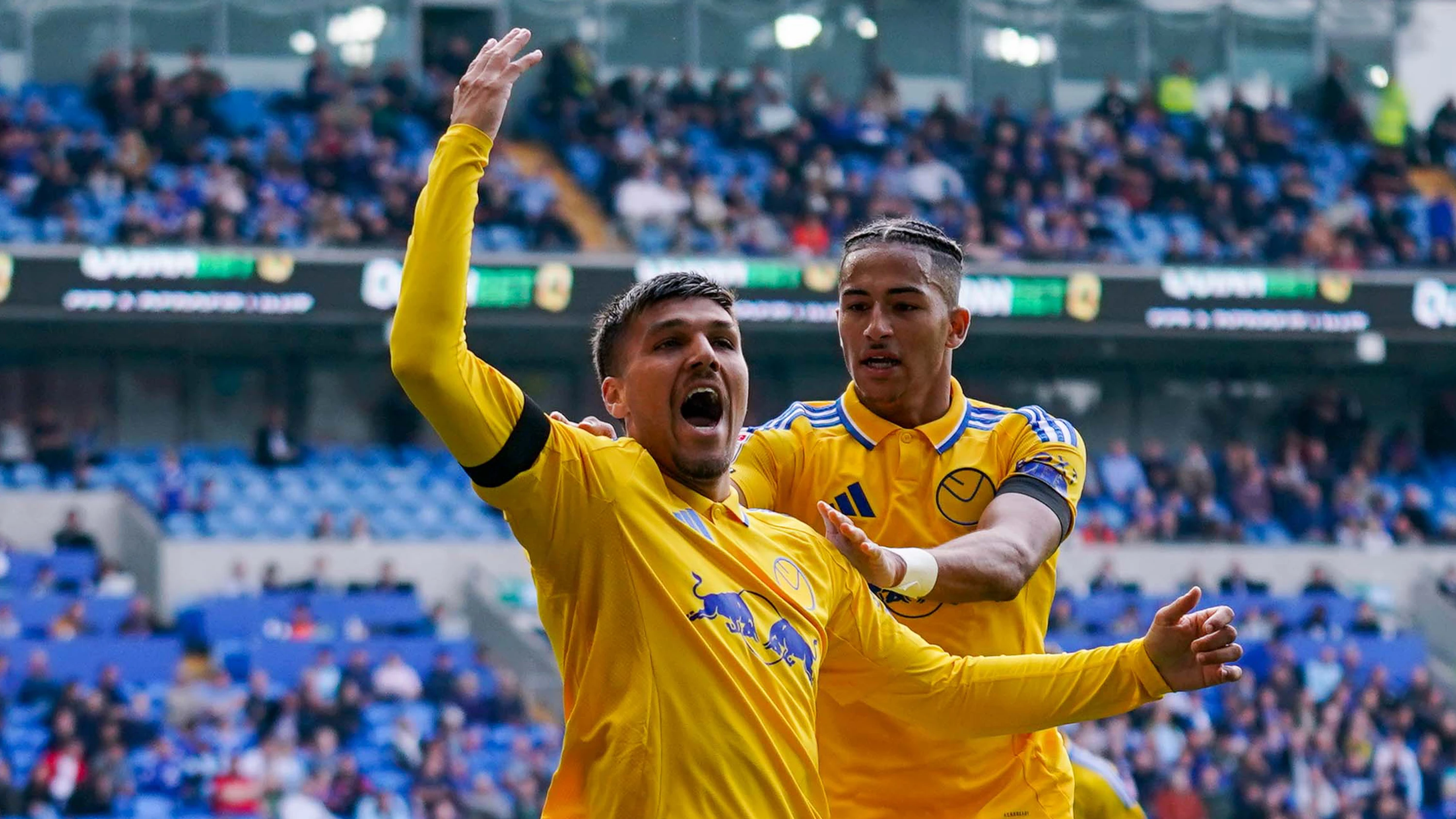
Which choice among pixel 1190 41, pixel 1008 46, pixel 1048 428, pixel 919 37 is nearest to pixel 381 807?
pixel 1048 428

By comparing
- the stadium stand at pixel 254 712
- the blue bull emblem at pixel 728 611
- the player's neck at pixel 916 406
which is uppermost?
the player's neck at pixel 916 406

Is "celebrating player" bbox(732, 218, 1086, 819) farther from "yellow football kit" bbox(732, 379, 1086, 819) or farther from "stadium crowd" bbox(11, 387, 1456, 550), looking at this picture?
"stadium crowd" bbox(11, 387, 1456, 550)

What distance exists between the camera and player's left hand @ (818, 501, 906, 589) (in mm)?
3906

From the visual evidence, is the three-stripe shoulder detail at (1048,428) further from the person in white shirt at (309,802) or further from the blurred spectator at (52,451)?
the blurred spectator at (52,451)

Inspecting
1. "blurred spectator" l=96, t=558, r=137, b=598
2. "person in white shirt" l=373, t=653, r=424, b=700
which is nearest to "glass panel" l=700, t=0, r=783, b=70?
"blurred spectator" l=96, t=558, r=137, b=598

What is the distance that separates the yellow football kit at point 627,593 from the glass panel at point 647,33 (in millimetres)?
22589

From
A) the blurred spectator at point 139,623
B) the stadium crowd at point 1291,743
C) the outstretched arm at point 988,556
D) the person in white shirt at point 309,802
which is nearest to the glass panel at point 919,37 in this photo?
the stadium crowd at point 1291,743

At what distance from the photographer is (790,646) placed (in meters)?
3.81

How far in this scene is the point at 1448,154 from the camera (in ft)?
87.9

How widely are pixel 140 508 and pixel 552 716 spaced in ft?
17.0

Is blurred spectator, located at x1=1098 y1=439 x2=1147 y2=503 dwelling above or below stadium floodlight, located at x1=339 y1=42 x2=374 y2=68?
below

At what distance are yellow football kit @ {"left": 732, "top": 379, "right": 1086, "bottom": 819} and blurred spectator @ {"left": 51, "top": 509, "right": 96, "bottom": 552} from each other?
49.0 feet

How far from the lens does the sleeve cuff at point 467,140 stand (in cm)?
349

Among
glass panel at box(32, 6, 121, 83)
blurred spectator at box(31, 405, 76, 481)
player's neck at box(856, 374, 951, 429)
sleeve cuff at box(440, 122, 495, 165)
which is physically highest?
glass panel at box(32, 6, 121, 83)
